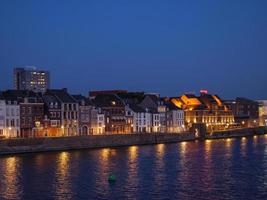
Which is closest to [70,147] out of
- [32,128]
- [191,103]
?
[32,128]

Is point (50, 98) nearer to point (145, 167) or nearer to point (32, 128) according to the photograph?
point (32, 128)

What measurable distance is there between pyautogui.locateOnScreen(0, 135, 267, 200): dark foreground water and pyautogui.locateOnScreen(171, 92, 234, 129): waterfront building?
211ft

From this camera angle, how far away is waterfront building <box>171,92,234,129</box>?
475 feet

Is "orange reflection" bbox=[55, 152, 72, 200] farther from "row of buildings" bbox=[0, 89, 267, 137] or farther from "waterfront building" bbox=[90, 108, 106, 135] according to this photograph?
"waterfront building" bbox=[90, 108, 106, 135]

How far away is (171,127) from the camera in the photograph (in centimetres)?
13225

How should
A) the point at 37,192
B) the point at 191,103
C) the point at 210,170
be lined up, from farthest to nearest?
the point at 191,103 → the point at 210,170 → the point at 37,192

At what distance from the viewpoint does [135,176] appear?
56.8m

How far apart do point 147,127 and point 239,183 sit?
72.8 metres

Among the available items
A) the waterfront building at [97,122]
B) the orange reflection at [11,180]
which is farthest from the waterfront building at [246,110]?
the orange reflection at [11,180]

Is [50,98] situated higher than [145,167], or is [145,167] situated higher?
[50,98]

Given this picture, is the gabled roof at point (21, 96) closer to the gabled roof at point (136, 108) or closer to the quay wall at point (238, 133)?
the gabled roof at point (136, 108)

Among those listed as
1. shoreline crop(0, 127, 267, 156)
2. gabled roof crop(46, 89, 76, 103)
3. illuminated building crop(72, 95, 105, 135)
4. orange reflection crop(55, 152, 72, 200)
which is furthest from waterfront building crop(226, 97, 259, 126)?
orange reflection crop(55, 152, 72, 200)

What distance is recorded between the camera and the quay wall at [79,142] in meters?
83.0

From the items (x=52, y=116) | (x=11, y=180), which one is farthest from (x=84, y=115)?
(x=11, y=180)
